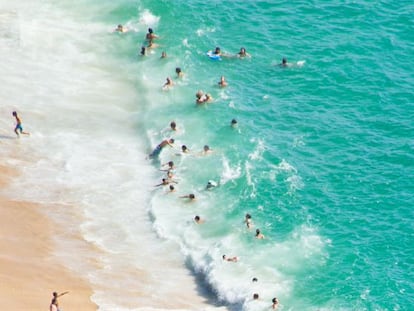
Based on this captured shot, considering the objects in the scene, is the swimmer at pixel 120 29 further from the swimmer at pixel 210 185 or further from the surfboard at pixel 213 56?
the swimmer at pixel 210 185

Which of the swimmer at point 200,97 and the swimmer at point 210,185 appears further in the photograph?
the swimmer at point 200,97

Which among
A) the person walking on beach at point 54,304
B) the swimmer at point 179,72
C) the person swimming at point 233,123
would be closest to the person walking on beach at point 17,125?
the swimmer at point 179,72

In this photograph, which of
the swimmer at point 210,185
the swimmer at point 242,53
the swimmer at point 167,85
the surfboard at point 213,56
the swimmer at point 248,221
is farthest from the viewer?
the surfboard at point 213,56

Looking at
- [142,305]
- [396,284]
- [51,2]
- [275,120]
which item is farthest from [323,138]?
[51,2]

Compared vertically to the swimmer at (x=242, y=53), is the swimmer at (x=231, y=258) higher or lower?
lower

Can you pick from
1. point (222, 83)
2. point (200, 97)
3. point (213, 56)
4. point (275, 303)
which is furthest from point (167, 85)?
point (275, 303)

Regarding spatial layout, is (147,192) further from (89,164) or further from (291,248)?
(291,248)

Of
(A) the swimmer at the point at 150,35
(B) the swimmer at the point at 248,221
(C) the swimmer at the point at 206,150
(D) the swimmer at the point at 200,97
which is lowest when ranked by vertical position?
(B) the swimmer at the point at 248,221
